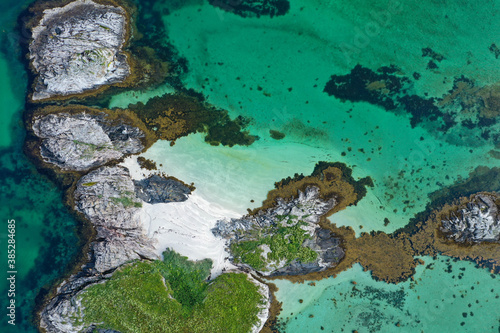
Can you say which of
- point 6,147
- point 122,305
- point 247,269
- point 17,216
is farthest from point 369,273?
point 6,147

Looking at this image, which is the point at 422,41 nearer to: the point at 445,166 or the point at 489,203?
the point at 445,166

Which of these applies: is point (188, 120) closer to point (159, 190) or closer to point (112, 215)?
point (159, 190)

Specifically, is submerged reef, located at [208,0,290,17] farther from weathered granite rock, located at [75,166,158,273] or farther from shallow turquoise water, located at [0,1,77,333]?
shallow turquoise water, located at [0,1,77,333]

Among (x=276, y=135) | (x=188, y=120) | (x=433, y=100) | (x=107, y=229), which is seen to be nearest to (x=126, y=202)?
(x=107, y=229)

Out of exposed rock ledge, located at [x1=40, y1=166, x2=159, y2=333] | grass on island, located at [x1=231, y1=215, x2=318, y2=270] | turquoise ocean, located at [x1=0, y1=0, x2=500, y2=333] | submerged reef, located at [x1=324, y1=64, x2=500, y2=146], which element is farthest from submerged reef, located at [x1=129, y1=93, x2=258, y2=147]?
submerged reef, located at [x1=324, y1=64, x2=500, y2=146]

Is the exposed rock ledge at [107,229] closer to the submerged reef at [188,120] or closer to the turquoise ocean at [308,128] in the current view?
the turquoise ocean at [308,128]

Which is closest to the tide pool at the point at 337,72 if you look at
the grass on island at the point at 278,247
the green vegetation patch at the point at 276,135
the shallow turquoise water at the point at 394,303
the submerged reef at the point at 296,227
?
the green vegetation patch at the point at 276,135
